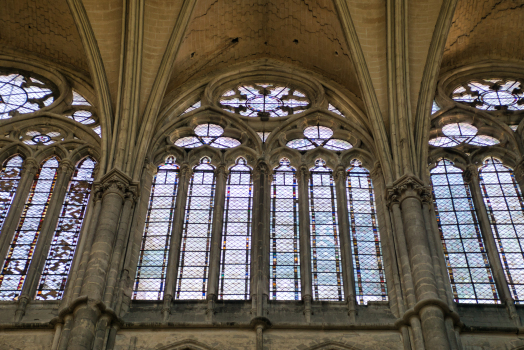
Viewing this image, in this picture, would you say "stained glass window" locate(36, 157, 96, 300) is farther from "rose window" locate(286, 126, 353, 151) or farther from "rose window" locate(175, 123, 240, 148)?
"rose window" locate(286, 126, 353, 151)

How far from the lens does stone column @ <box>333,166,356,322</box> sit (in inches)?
649

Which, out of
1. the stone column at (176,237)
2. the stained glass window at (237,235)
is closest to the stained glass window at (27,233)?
the stone column at (176,237)

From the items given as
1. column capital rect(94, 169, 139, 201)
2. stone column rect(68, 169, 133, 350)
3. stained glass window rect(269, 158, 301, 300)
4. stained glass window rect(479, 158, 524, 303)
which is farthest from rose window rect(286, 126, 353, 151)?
stone column rect(68, 169, 133, 350)

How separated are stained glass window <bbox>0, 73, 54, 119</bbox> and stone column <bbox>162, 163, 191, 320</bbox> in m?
4.48

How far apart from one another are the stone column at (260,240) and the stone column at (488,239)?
435cm

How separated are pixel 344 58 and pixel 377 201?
14.8 feet

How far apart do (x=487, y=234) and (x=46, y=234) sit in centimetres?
883

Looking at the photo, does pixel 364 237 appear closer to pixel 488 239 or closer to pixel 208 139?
pixel 488 239

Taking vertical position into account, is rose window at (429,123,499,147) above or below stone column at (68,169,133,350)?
above

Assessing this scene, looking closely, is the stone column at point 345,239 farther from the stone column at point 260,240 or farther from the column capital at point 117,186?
the column capital at point 117,186

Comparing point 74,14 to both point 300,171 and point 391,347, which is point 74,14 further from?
point 391,347

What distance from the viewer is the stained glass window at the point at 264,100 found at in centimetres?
2148

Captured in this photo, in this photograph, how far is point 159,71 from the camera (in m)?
19.9

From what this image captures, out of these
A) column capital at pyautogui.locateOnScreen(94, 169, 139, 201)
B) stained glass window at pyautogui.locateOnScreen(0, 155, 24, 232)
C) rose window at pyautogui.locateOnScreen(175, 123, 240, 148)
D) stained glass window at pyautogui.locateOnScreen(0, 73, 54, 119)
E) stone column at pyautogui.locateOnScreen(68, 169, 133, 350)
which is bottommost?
stone column at pyautogui.locateOnScreen(68, 169, 133, 350)
